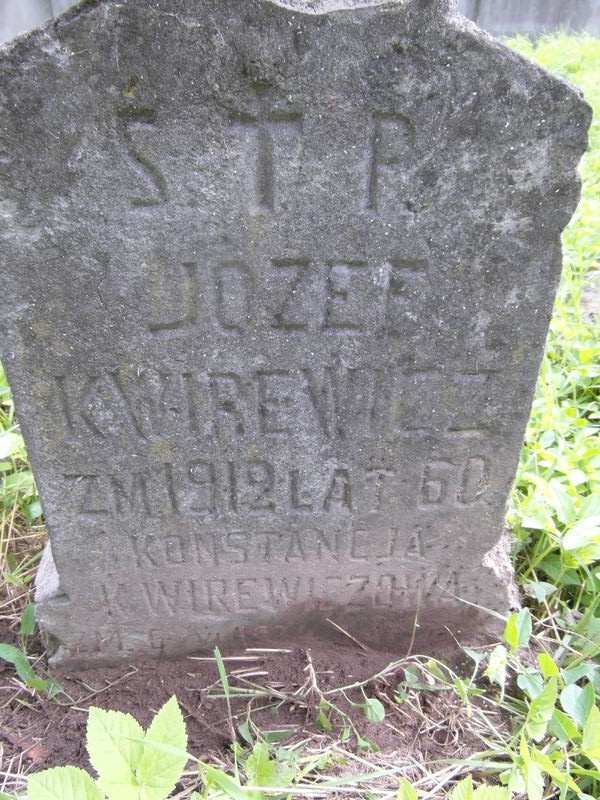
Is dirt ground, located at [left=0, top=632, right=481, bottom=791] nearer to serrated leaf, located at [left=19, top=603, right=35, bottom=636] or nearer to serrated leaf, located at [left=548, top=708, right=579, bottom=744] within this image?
serrated leaf, located at [left=19, top=603, right=35, bottom=636]

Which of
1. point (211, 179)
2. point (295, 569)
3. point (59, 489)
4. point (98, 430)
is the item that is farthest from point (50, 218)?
point (295, 569)

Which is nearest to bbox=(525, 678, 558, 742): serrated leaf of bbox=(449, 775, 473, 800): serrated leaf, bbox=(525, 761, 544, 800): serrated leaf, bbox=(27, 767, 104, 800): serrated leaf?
bbox=(525, 761, 544, 800): serrated leaf

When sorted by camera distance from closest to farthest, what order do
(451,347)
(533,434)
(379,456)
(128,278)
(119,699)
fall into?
(128,278) → (451,347) → (379,456) → (119,699) → (533,434)

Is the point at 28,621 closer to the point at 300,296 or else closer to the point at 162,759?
the point at 162,759

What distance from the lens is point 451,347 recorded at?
1.27 metres

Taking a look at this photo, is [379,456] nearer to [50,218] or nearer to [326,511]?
[326,511]

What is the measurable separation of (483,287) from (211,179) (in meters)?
0.53

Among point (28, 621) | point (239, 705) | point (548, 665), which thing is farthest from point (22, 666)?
point (548, 665)

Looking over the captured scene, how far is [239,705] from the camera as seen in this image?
1.50m

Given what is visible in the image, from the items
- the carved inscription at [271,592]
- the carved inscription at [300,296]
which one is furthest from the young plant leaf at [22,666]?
the carved inscription at [300,296]

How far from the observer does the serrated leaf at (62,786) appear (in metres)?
0.97

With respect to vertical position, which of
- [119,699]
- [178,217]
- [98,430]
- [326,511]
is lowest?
[119,699]

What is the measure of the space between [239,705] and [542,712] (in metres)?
0.67

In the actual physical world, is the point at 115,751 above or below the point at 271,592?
above
